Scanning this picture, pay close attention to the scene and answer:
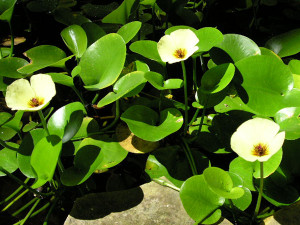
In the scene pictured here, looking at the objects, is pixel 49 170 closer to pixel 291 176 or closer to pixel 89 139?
pixel 89 139

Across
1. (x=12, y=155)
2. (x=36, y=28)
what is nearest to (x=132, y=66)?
(x=12, y=155)

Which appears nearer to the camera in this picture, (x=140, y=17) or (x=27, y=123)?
(x=27, y=123)

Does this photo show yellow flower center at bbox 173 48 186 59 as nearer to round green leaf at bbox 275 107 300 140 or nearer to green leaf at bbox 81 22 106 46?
round green leaf at bbox 275 107 300 140

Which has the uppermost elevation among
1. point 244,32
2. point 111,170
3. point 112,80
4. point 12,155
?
point 112,80

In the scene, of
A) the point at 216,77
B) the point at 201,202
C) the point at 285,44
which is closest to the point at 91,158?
the point at 201,202

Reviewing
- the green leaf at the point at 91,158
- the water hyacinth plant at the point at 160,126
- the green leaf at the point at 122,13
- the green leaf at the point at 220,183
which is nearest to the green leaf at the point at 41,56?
the water hyacinth plant at the point at 160,126

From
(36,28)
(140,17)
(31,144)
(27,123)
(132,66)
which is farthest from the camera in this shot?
(36,28)

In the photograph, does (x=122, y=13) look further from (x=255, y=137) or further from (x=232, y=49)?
(x=255, y=137)
